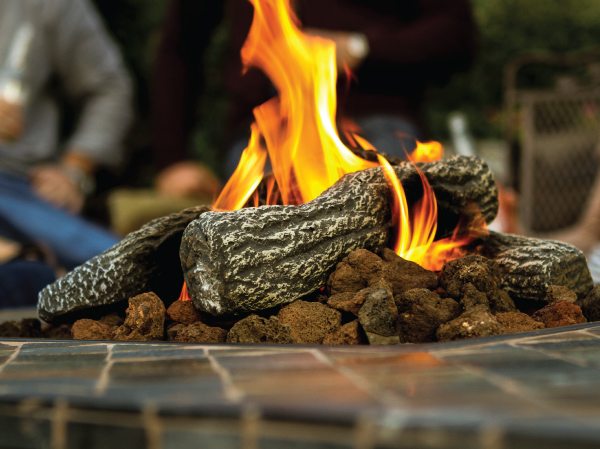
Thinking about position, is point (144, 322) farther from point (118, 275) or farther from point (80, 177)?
point (80, 177)

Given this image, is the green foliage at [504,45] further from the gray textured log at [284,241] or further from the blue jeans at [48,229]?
the gray textured log at [284,241]

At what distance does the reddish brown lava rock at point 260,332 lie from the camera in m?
1.33

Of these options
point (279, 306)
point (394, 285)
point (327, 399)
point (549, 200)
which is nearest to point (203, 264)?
point (279, 306)

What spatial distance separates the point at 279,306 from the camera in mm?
1471

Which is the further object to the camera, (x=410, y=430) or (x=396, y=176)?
(x=396, y=176)

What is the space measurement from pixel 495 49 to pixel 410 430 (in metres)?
6.24

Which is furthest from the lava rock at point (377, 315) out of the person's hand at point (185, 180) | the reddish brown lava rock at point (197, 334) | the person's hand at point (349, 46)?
the person's hand at point (185, 180)

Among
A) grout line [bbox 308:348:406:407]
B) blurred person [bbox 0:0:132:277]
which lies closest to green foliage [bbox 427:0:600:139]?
blurred person [bbox 0:0:132:277]

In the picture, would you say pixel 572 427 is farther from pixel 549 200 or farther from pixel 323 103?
pixel 549 200

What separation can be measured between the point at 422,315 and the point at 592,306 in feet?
1.70

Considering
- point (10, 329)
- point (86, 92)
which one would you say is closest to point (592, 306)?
point (10, 329)

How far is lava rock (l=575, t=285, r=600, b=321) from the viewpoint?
1.51m

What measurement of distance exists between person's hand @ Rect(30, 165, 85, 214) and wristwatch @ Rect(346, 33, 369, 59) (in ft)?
6.50

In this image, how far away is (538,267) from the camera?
1.56 meters
